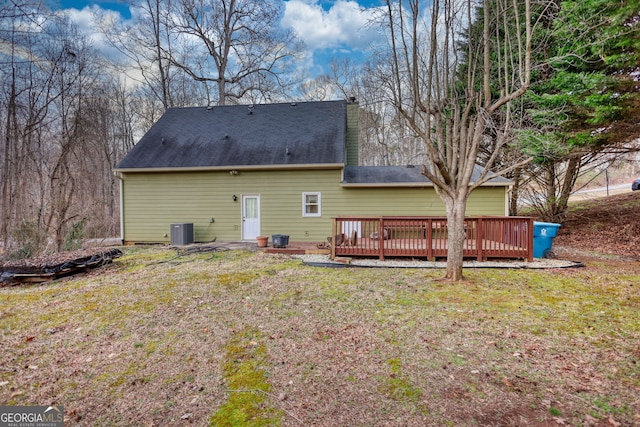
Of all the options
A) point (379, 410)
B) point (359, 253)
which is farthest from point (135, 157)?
point (379, 410)

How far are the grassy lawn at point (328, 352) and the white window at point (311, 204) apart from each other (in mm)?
5373

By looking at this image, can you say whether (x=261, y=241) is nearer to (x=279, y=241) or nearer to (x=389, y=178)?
(x=279, y=241)

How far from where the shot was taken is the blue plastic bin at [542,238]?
7.78 metres

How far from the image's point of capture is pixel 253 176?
11.2 metres

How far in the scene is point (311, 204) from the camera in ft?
36.1

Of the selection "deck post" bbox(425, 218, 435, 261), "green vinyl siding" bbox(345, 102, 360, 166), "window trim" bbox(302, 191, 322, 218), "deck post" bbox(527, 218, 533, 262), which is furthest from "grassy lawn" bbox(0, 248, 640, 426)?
"green vinyl siding" bbox(345, 102, 360, 166)

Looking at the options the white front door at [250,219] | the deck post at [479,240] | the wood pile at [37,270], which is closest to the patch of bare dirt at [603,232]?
the deck post at [479,240]

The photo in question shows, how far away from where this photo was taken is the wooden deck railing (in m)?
7.45

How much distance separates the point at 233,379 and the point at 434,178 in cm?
448

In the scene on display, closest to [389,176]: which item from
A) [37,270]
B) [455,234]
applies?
[455,234]

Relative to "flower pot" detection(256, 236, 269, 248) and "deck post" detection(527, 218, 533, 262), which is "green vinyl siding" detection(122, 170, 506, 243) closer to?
"flower pot" detection(256, 236, 269, 248)

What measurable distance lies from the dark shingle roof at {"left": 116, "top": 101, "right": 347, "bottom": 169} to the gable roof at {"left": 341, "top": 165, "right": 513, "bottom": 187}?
977mm

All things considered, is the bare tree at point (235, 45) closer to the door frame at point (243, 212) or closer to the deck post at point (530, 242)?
the door frame at point (243, 212)

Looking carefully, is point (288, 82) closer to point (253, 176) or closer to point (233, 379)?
point (253, 176)
